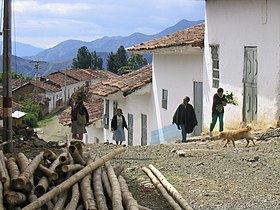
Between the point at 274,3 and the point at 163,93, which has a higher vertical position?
the point at 274,3

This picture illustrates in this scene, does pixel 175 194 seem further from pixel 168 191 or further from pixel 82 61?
pixel 82 61

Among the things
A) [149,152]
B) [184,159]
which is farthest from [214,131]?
[184,159]

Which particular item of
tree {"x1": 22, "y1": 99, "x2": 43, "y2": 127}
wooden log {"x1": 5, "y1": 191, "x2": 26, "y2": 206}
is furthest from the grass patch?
wooden log {"x1": 5, "y1": 191, "x2": 26, "y2": 206}

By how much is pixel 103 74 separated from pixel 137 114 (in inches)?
1769

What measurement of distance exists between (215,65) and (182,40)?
174 cm

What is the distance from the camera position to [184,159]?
12.9 metres

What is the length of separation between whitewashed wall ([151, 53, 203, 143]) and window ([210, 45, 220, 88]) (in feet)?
4.44

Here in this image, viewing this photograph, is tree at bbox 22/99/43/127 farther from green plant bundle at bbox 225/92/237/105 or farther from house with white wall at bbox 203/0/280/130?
green plant bundle at bbox 225/92/237/105

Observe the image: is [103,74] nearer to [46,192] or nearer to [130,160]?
[130,160]

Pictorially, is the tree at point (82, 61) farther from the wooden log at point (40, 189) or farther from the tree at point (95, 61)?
the wooden log at point (40, 189)

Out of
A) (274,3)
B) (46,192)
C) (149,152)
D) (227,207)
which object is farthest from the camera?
(274,3)

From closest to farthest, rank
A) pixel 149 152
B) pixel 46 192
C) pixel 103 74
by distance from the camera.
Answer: pixel 46 192, pixel 149 152, pixel 103 74

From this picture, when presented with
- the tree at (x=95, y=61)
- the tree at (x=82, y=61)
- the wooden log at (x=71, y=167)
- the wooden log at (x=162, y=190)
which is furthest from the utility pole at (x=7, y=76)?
the tree at (x=95, y=61)

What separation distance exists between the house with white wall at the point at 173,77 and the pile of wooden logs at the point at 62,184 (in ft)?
39.6
